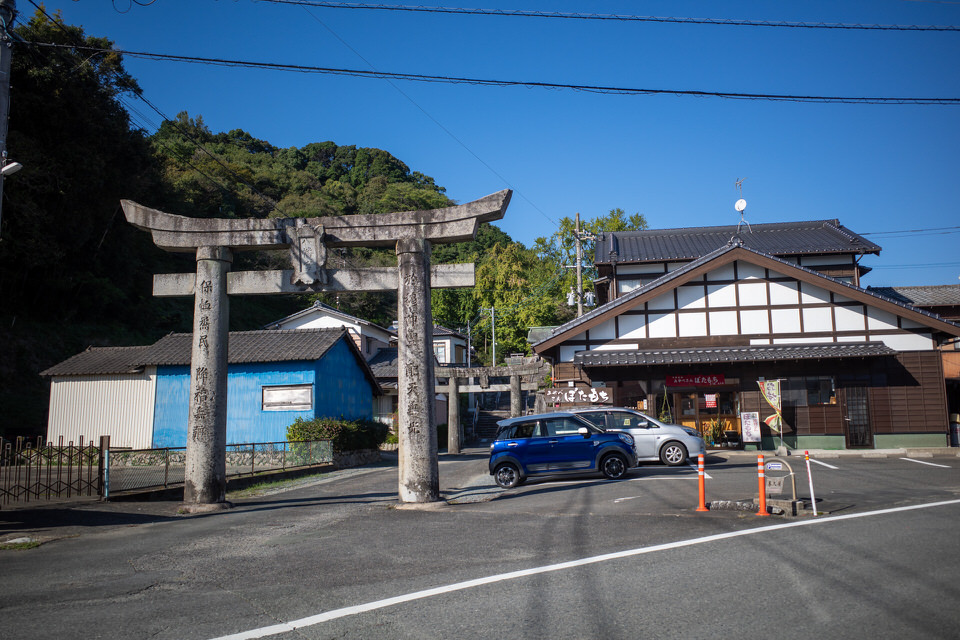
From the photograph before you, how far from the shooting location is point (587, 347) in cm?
2472

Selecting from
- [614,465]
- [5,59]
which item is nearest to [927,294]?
[614,465]

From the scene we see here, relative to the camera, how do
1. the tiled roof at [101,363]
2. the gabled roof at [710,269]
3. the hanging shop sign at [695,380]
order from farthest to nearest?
the tiled roof at [101,363]
the hanging shop sign at [695,380]
the gabled roof at [710,269]

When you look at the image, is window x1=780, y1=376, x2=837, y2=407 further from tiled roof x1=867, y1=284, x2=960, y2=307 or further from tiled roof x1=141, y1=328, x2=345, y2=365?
tiled roof x1=141, y1=328, x2=345, y2=365

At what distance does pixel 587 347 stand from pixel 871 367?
33.1 feet

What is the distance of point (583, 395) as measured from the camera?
79.8 feet

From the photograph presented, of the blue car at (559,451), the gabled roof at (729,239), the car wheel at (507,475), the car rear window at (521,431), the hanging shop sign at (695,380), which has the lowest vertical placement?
the car wheel at (507,475)

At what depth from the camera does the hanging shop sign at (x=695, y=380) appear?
23672mm

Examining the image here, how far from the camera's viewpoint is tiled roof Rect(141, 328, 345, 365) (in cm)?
2559

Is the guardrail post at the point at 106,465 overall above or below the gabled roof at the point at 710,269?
below

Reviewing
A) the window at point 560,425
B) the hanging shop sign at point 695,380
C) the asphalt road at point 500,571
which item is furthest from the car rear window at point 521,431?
the hanging shop sign at point 695,380

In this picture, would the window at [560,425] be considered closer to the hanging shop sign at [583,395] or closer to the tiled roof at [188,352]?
the hanging shop sign at [583,395]

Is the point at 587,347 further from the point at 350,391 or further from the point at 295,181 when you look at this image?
the point at 295,181

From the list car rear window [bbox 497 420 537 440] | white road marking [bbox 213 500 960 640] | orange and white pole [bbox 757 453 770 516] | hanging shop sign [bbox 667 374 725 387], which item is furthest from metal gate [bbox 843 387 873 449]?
orange and white pole [bbox 757 453 770 516]

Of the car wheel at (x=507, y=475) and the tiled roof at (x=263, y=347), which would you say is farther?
the tiled roof at (x=263, y=347)
